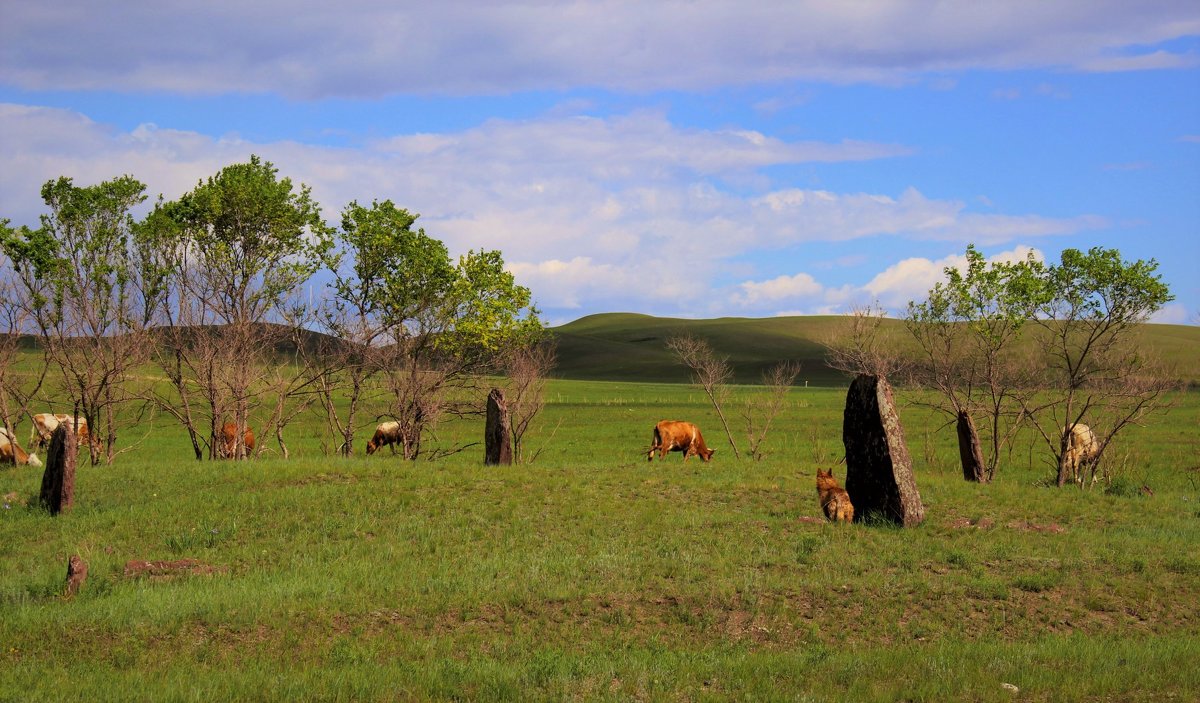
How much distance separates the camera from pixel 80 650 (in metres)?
10.9

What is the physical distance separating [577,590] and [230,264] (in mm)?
25317

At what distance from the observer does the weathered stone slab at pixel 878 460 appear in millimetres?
18531

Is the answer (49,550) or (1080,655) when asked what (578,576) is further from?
(49,550)

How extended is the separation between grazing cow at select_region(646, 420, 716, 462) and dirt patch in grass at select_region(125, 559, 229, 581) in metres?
20.2

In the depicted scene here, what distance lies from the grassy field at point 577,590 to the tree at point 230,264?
8.04m

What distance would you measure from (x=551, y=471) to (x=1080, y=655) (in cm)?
1571

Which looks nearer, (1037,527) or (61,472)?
(1037,527)

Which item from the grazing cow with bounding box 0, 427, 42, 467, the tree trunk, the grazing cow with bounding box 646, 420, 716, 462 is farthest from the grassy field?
the grazing cow with bounding box 646, 420, 716, 462

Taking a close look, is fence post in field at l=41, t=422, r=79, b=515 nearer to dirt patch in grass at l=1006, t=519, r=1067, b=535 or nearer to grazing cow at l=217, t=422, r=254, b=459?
grazing cow at l=217, t=422, r=254, b=459

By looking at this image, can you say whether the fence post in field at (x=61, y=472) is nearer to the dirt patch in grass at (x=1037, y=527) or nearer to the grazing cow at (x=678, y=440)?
the grazing cow at (x=678, y=440)

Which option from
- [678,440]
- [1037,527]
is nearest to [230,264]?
[678,440]

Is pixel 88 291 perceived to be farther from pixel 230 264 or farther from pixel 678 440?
pixel 678 440

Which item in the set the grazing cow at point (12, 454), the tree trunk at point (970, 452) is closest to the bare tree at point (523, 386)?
the tree trunk at point (970, 452)

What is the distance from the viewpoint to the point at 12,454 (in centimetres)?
3322
